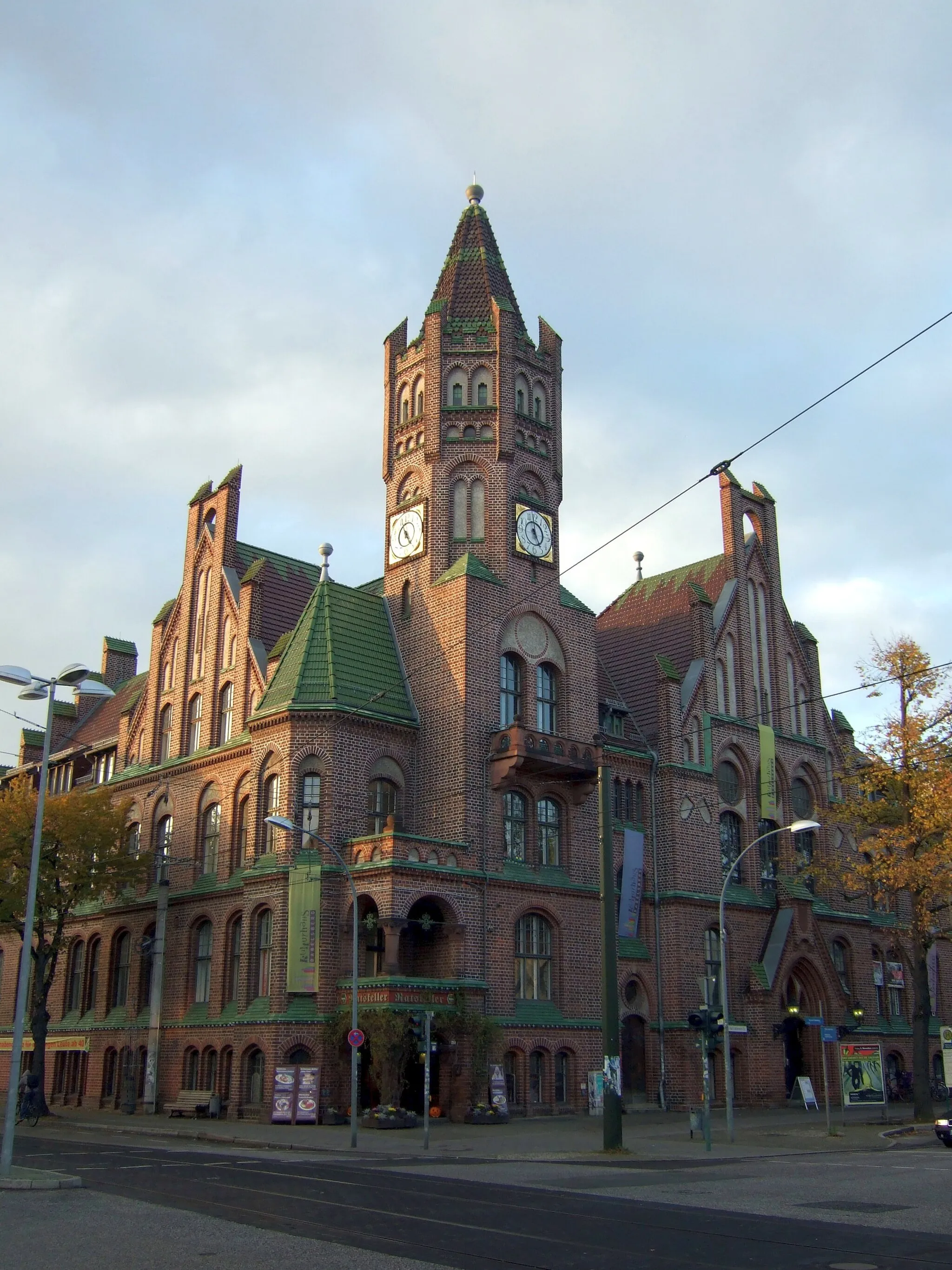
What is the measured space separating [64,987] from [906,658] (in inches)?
1271

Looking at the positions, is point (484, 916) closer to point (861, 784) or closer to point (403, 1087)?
point (403, 1087)

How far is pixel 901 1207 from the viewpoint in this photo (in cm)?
1597

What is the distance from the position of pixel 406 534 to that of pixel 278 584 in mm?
5653

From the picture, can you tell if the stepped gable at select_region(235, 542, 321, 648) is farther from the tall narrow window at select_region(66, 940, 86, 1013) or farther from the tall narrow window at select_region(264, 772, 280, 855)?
the tall narrow window at select_region(66, 940, 86, 1013)

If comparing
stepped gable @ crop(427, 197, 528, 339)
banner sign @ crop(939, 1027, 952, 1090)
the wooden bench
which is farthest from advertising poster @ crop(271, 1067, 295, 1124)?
stepped gable @ crop(427, 197, 528, 339)

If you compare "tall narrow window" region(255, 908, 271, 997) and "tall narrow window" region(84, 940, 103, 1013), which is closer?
"tall narrow window" region(255, 908, 271, 997)

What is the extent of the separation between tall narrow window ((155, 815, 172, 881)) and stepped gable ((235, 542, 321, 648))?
7368 mm

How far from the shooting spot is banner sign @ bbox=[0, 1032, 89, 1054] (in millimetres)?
43844

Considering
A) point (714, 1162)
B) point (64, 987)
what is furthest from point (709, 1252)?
point (64, 987)

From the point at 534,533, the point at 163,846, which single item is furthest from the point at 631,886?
the point at 163,846

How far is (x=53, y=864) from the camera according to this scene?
38.4 m

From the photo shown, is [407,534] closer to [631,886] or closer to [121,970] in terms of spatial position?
[631,886]

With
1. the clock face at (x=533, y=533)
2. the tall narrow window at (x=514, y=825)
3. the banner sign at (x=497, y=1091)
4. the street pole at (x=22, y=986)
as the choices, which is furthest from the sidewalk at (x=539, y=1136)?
the clock face at (x=533, y=533)

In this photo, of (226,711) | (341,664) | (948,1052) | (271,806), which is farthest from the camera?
(226,711)
